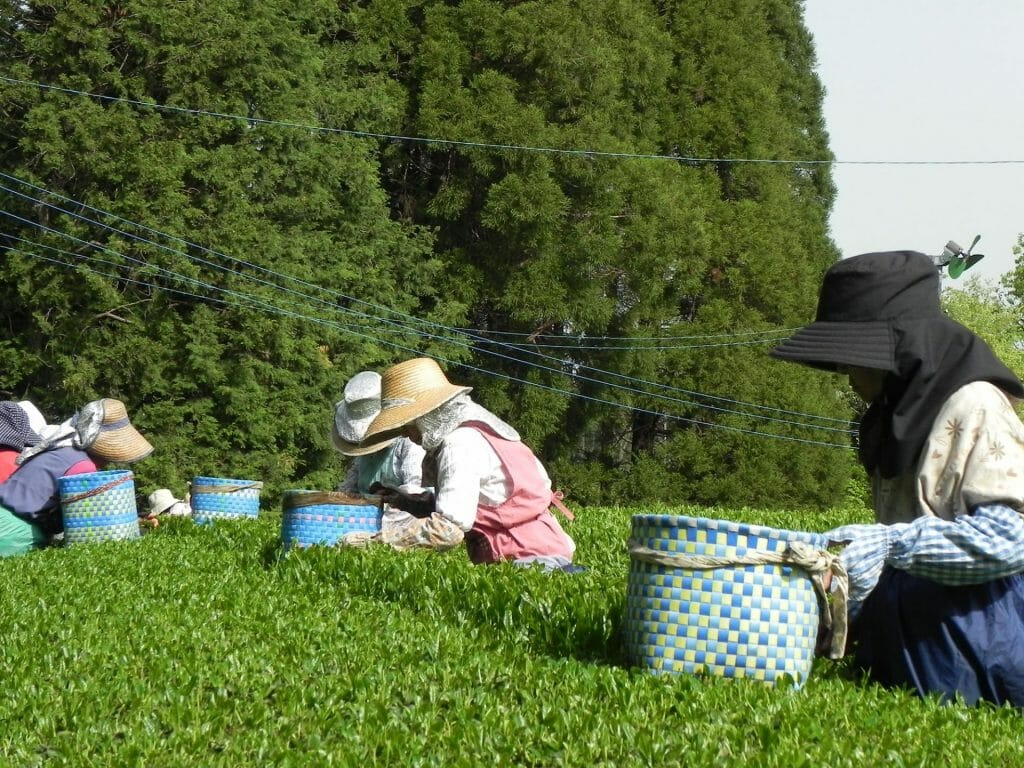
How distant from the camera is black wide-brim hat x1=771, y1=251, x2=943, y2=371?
4797 millimetres

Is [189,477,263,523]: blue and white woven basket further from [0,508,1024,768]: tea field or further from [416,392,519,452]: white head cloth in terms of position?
[416,392,519,452]: white head cloth

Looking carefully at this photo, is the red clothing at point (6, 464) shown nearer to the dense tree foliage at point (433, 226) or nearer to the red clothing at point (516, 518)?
the red clothing at point (516, 518)

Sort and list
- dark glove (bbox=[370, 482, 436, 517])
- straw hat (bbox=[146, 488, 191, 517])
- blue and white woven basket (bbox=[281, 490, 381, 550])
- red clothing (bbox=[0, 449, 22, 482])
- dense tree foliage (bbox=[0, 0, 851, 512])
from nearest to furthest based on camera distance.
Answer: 1. dark glove (bbox=[370, 482, 436, 517])
2. blue and white woven basket (bbox=[281, 490, 381, 550])
3. red clothing (bbox=[0, 449, 22, 482])
4. straw hat (bbox=[146, 488, 191, 517])
5. dense tree foliage (bbox=[0, 0, 851, 512])

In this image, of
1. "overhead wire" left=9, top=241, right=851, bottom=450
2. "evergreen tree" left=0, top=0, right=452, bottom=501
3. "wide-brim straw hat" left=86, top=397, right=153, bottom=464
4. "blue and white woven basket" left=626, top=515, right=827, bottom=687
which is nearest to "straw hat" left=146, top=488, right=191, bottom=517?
"wide-brim straw hat" left=86, top=397, right=153, bottom=464

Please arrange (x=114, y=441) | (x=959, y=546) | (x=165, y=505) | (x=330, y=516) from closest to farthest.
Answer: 1. (x=959, y=546)
2. (x=330, y=516)
3. (x=114, y=441)
4. (x=165, y=505)

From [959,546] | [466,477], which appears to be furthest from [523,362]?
[959,546]

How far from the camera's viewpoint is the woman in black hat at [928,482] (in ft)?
14.8

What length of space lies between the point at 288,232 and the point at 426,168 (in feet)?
19.0

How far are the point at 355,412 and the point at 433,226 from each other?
2034 cm

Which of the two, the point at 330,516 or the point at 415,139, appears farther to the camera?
the point at 415,139

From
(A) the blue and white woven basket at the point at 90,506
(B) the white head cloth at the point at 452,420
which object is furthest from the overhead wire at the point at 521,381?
(B) the white head cloth at the point at 452,420

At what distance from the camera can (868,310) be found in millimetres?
4910

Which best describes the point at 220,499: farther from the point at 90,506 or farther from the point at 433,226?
the point at 433,226

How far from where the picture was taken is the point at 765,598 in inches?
191
